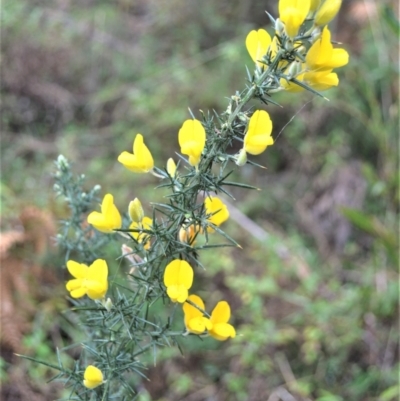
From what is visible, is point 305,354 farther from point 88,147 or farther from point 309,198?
point 88,147

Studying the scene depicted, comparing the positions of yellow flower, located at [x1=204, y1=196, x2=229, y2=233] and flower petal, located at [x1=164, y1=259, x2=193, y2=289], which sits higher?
yellow flower, located at [x1=204, y1=196, x2=229, y2=233]

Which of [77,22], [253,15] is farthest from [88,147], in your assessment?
[253,15]

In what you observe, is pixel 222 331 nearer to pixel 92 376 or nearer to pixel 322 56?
pixel 92 376

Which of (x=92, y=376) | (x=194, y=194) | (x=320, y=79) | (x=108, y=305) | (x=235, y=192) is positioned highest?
(x=235, y=192)

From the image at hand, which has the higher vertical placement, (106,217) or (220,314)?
(106,217)

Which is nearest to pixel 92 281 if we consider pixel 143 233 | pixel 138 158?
pixel 143 233

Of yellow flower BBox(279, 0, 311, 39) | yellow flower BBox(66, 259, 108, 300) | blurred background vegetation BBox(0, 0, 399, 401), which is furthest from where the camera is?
blurred background vegetation BBox(0, 0, 399, 401)

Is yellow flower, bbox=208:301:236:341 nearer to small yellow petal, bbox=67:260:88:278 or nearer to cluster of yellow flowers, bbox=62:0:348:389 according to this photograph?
cluster of yellow flowers, bbox=62:0:348:389

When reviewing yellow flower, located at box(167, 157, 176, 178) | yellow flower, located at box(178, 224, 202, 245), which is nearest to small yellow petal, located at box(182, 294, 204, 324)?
yellow flower, located at box(178, 224, 202, 245)
